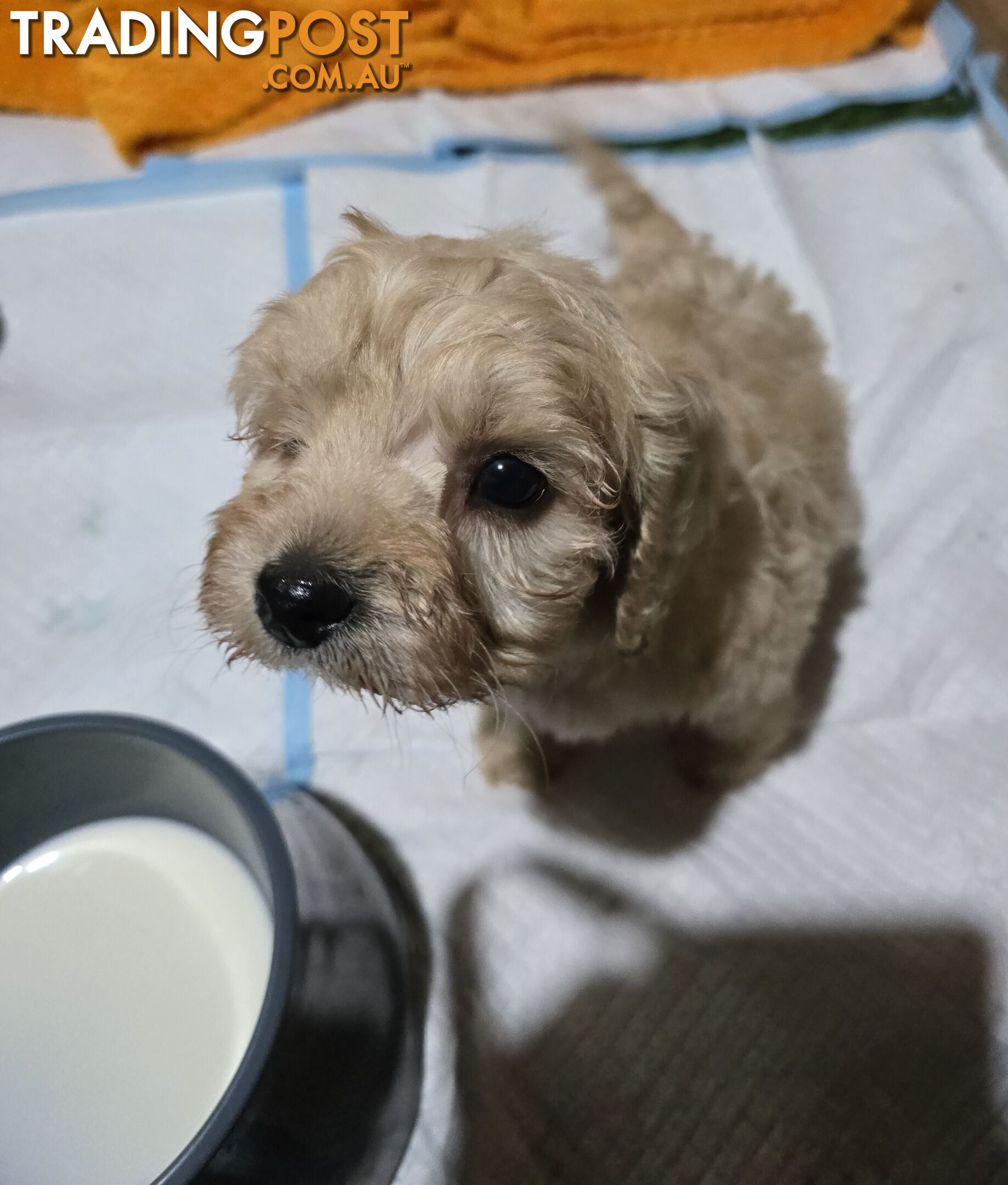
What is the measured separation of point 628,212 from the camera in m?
1.91

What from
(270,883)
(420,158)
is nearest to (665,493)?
(270,883)

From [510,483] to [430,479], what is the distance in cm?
9

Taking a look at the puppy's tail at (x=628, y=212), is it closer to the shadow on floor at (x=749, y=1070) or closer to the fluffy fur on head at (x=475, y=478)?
the fluffy fur on head at (x=475, y=478)

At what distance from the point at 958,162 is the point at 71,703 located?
8.51 ft

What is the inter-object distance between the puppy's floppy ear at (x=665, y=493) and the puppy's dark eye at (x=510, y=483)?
0.12m

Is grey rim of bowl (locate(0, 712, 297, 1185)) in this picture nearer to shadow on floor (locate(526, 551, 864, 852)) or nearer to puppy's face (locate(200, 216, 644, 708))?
puppy's face (locate(200, 216, 644, 708))

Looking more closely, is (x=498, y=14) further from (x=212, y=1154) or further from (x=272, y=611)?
(x=212, y=1154)

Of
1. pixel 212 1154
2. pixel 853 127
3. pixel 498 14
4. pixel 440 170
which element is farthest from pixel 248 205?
pixel 212 1154

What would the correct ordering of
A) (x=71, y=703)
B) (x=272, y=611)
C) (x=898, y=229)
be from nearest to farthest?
(x=272, y=611) → (x=71, y=703) → (x=898, y=229)

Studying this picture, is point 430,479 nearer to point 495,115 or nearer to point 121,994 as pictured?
point 121,994

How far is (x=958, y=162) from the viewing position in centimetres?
232

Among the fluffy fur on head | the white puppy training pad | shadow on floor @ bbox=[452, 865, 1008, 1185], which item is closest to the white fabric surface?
the white puppy training pad

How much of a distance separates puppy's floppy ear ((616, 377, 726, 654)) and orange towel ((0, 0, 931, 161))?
190 centimetres

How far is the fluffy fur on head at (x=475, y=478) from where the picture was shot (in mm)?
948
